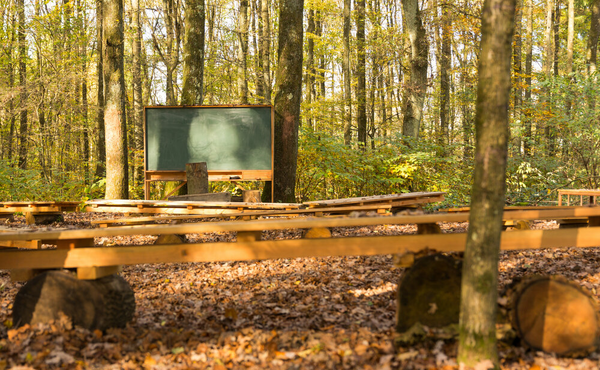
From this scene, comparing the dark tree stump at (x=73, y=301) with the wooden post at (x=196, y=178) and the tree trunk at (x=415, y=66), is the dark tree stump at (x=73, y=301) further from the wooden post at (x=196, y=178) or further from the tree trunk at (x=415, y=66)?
the tree trunk at (x=415, y=66)

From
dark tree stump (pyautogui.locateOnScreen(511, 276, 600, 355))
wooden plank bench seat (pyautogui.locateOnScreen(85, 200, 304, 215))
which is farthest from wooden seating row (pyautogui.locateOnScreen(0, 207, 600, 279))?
wooden plank bench seat (pyautogui.locateOnScreen(85, 200, 304, 215))

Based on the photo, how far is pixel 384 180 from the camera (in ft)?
41.0

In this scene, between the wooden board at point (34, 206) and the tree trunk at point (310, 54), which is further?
the tree trunk at point (310, 54)

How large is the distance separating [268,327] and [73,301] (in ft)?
5.42

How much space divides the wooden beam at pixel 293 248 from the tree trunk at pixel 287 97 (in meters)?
6.88

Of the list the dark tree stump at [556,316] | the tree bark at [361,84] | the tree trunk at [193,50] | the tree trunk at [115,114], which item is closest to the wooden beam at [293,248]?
the dark tree stump at [556,316]

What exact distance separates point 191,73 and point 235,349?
8922 millimetres

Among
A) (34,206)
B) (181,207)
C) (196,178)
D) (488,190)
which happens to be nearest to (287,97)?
(196,178)

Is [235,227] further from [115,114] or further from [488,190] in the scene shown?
[115,114]

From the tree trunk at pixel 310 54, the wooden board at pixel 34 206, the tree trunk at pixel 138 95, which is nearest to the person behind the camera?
the wooden board at pixel 34 206

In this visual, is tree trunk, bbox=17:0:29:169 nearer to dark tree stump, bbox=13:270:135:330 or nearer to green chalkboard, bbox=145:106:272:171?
green chalkboard, bbox=145:106:272:171

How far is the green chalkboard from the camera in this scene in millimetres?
10203

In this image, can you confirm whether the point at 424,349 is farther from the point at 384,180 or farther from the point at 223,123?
the point at 384,180

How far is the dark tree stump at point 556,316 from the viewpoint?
2.94 meters
